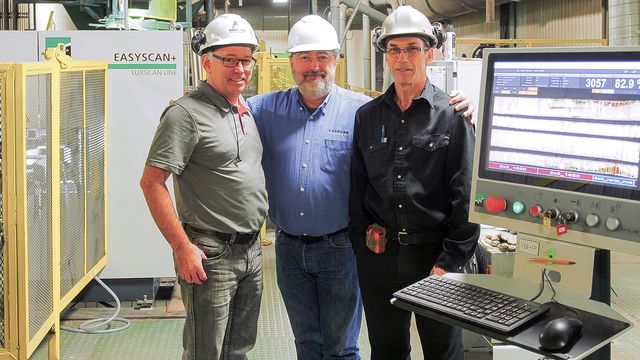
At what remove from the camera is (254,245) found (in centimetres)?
277

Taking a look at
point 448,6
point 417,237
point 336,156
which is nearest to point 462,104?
point 417,237

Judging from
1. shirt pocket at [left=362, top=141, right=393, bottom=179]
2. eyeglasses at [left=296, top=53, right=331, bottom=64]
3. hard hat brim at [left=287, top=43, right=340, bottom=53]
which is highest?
hard hat brim at [left=287, top=43, right=340, bottom=53]

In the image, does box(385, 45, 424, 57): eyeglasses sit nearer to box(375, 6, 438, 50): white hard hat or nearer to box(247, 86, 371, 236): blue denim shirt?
box(375, 6, 438, 50): white hard hat

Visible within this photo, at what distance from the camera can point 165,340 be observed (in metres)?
4.29

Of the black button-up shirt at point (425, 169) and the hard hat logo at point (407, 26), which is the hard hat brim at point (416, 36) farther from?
the black button-up shirt at point (425, 169)

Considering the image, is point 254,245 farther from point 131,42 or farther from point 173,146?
point 131,42

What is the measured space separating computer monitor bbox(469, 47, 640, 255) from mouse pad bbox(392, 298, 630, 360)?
0.59 feet

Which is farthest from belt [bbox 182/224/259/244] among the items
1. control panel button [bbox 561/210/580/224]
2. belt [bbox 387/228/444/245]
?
control panel button [bbox 561/210/580/224]

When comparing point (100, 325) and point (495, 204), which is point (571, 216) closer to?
point (495, 204)

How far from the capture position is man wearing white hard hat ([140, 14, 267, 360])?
8.32 ft

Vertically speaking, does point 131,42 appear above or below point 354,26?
below

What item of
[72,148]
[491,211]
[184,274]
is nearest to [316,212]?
[184,274]

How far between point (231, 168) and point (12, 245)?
1145 millimetres

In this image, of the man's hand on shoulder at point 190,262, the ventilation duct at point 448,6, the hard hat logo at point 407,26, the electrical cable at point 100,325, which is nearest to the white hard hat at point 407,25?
the hard hat logo at point 407,26
